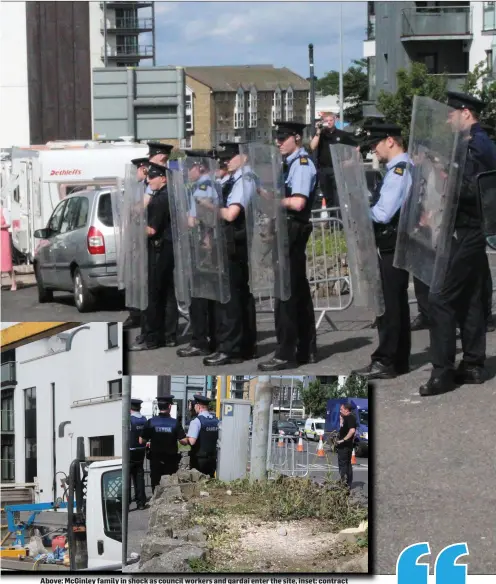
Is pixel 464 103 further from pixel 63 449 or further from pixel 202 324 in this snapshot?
pixel 63 449

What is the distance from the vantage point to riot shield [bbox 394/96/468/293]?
8352mm

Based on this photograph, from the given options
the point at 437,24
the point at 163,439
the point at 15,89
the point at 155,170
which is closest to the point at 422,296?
the point at 155,170

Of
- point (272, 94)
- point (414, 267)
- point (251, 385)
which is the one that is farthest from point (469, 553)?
point (272, 94)

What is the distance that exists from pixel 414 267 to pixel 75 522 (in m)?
4.23

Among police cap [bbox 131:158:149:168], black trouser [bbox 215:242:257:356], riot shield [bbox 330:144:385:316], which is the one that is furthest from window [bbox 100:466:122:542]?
police cap [bbox 131:158:149:168]

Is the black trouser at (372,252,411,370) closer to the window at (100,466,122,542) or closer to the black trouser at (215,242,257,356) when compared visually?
the black trouser at (215,242,257,356)

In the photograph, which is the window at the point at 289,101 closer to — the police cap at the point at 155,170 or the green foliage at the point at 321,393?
the police cap at the point at 155,170

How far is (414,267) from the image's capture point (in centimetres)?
873

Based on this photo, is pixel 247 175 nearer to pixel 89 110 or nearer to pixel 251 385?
pixel 251 385

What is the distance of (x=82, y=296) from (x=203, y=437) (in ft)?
33.1

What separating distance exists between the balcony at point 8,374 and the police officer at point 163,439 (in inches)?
22.1

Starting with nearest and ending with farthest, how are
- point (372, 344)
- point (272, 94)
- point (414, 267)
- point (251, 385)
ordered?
point (251, 385) < point (414, 267) < point (372, 344) < point (272, 94)

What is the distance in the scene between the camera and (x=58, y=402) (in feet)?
16.8

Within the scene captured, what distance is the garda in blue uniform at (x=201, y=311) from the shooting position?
34.0 feet
